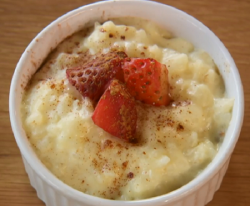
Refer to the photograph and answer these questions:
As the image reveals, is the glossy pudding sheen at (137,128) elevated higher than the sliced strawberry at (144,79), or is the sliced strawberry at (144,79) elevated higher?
the sliced strawberry at (144,79)

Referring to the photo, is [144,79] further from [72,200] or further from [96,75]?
[72,200]

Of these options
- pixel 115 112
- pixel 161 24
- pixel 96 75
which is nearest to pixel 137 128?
pixel 115 112

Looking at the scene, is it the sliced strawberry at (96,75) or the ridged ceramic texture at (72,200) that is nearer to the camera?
the ridged ceramic texture at (72,200)

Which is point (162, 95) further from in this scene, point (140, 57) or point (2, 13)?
point (2, 13)

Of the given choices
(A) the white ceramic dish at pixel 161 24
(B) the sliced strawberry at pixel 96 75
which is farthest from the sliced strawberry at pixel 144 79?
(A) the white ceramic dish at pixel 161 24

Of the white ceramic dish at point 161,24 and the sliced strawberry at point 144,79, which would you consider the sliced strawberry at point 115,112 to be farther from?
the white ceramic dish at point 161,24

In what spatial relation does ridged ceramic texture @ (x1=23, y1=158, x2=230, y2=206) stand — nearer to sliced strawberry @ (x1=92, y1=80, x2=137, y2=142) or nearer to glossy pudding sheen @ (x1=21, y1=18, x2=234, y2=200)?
glossy pudding sheen @ (x1=21, y1=18, x2=234, y2=200)

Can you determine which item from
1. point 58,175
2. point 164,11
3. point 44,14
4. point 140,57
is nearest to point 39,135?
point 58,175

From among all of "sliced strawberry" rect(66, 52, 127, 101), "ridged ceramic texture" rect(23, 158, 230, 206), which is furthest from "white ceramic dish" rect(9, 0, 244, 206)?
"sliced strawberry" rect(66, 52, 127, 101)
